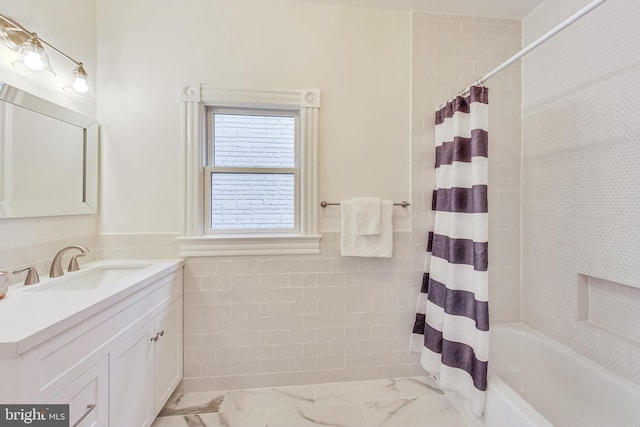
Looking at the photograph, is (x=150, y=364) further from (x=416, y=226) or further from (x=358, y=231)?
(x=416, y=226)

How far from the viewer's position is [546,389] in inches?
58.3

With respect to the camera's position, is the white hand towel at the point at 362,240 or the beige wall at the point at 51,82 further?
the white hand towel at the point at 362,240

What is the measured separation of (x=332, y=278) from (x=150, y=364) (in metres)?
1.09

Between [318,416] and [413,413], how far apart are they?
0.56m

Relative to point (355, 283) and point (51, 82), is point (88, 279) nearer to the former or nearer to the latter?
point (51, 82)

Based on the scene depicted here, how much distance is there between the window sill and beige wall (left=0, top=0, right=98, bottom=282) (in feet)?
1.86

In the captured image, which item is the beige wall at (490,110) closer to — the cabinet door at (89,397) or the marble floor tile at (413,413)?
the marble floor tile at (413,413)

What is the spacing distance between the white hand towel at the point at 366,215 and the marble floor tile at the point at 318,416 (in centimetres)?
105

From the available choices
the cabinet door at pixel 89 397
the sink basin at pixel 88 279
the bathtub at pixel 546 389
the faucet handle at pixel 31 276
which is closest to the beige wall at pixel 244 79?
the sink basin at pixel 88 279

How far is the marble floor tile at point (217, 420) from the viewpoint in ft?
4.49

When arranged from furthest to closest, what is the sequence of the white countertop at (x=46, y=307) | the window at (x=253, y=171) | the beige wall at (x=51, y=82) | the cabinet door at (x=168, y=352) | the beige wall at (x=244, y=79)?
1. the window at (x=253, y=171)
2. the beige wall at (x=244, y=79)
3. the cabinet door at (x=168, y=352)
4. the beige wall at (x=51, y=82)
5. the white countertop at (x=46, y=307)

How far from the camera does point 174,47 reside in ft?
5.22

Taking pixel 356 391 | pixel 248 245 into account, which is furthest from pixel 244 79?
pixel 356 391

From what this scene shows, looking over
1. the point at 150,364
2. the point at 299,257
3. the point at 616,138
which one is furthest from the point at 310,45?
the point at 150,364
